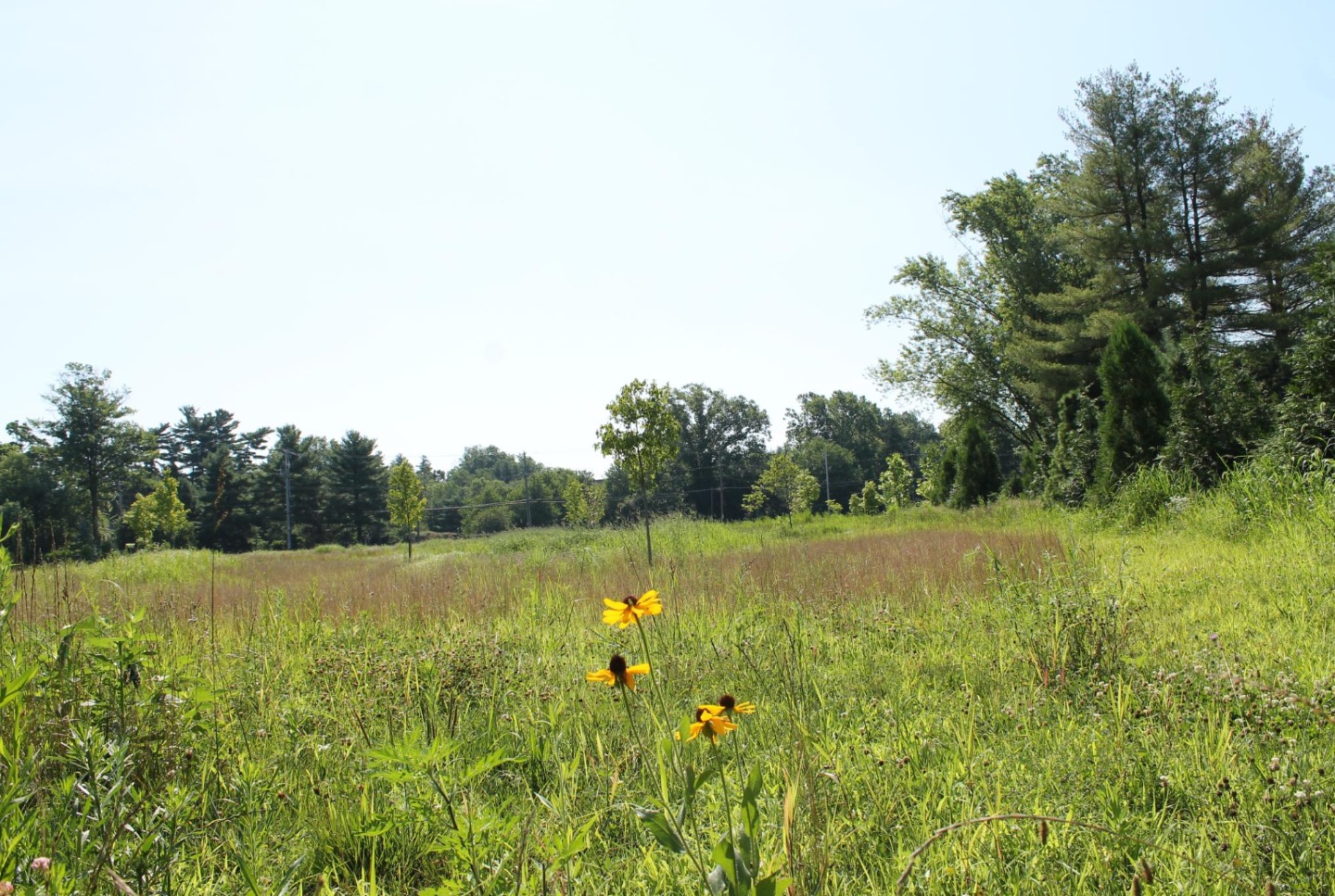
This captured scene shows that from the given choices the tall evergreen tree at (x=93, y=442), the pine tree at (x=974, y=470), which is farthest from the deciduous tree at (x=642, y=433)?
the tall evergreen tree at (x=93, y=442)

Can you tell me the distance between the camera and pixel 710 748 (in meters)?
2.57

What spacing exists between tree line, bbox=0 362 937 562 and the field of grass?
1.19m

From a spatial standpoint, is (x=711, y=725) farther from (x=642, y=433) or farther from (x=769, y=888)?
(x=642, y=433)

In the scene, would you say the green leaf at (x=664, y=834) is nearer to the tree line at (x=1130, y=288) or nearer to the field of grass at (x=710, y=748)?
the field of grass at (x=710, y=748)

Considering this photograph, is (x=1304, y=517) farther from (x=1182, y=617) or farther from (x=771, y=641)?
(x=771, y=641)

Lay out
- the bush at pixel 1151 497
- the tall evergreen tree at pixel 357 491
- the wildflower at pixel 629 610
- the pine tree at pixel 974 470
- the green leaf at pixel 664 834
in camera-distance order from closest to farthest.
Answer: the green leaf at pixel 664 834 → the wildflower at pixel 629 610 → the bush at pixel 1151 497 → the pine tree at pixel 974 470 → the tall evergreen tree at pixel 357 491

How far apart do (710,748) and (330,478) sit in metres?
51.5

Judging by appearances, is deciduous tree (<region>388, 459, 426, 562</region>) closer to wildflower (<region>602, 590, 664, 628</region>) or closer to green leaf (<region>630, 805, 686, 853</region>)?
wildflower (<region>602, 590, 664, 628</region>)

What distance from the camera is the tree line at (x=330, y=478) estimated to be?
24156mm

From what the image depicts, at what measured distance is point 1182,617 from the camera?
12.9ft

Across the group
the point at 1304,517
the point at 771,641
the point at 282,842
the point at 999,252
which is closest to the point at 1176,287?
the point at 999,252

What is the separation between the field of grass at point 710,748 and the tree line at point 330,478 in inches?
46.8

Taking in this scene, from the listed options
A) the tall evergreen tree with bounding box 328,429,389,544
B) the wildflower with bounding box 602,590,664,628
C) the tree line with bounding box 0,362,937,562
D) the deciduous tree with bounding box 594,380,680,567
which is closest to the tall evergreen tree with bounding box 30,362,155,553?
the tree line with bounding box 0,362,937,562

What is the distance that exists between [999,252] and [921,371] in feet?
17.8
